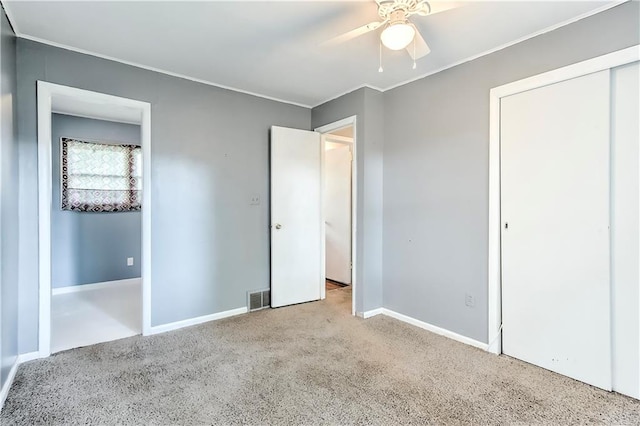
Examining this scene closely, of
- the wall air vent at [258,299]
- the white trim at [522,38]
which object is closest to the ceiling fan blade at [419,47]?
the white trim at [522,38]

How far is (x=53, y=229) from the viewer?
4.28 m

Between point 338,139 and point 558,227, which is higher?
point 338,139

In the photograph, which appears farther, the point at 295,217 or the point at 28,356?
the point at 295,217

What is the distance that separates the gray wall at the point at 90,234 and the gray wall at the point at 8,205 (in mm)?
2320

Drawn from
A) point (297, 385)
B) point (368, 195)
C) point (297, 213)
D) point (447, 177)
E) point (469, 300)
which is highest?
point (447, 177)

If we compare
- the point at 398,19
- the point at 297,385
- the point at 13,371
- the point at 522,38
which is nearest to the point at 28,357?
the point at 13,371

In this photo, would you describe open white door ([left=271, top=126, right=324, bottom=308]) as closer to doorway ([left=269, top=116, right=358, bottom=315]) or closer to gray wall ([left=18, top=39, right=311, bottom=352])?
doorway ([left=269, top=116, right=358, bottom=315])

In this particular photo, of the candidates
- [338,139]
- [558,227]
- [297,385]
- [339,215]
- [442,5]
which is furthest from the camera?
[339,215]

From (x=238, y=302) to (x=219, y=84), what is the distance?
7.40 feet

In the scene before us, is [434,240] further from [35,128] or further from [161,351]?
[35,128]

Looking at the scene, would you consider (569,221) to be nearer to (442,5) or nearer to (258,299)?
(442,5)

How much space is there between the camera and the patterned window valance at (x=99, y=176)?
4.33 meters

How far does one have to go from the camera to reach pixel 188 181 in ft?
10.3

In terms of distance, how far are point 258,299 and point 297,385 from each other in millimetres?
1624
